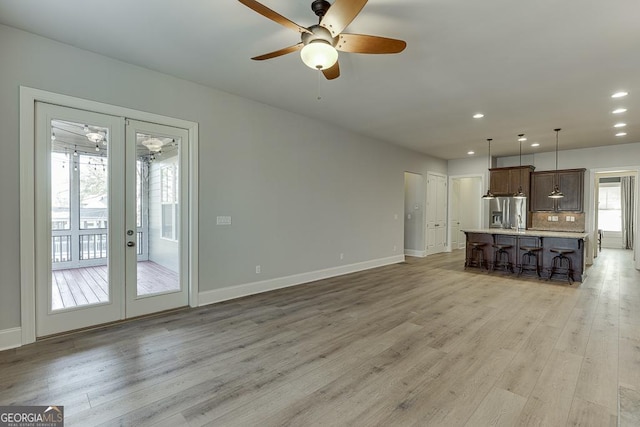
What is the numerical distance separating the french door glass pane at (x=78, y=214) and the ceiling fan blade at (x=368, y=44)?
2.84 metres

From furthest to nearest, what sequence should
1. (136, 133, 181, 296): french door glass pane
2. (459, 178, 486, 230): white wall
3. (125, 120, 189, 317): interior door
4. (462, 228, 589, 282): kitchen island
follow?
(459, 178, 486, 230): white wall, (462, 228, 589, 282): kitchen island, (136, 133, 181, 296): french door glass pane, (125, 120, 189, 317): interior door

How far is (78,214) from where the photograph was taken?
329cm

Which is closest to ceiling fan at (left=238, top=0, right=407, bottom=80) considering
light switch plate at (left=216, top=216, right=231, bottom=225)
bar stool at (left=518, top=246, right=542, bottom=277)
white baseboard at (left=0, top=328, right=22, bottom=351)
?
light switch plate at (left=216, top=216, right=231, bottom=225)

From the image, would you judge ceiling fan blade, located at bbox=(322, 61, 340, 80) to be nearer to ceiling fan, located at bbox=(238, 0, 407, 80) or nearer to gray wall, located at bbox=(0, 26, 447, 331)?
ceiling fan, located at bbox=(238, 0, 407, 80)

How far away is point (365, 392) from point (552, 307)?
141 inches

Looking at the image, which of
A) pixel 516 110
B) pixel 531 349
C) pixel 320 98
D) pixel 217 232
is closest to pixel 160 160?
pixel 217 232

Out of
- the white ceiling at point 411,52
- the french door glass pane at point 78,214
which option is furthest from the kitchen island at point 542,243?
the french door glass pane at point 78,214

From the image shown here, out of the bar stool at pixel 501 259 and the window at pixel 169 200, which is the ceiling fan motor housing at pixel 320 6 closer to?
the window at pixel 169 200

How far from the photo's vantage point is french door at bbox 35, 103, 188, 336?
10.2 feet

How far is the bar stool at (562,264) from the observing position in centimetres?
595

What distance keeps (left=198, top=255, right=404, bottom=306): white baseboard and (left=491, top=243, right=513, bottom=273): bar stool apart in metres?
2.60

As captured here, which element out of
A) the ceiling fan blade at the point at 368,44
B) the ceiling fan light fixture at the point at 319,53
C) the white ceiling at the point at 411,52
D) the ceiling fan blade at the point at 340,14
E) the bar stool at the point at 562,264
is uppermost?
the white ceiling at the point at 411,52

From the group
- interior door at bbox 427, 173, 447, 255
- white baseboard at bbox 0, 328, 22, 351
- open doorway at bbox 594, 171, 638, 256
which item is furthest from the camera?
open doorway at bbox 594, 171, 638, 256

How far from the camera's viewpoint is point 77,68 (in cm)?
323
